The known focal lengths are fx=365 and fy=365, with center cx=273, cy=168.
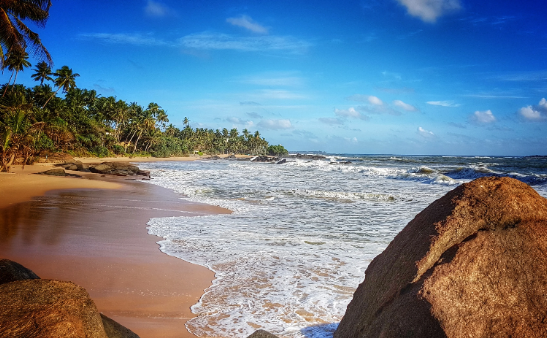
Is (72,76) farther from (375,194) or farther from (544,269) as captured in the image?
(544,269)

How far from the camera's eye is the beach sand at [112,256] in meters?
4.53

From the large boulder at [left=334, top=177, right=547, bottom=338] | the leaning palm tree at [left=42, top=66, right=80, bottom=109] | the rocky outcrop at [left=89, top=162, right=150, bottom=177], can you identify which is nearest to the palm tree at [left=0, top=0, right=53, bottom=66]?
the rocky outcrop at [left=89, top=162, right=150, bottom=177]

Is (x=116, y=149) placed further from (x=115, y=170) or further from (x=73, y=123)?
(x=115, y=170)

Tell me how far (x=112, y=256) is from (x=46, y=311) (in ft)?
17.0

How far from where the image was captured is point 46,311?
1.89m

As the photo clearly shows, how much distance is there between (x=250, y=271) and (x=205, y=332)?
7.16ft

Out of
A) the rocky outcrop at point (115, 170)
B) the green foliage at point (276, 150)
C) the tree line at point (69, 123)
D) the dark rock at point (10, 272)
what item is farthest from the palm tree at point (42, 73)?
the green foliage at point (276, 150)

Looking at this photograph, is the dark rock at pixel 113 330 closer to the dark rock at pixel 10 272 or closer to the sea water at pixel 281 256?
the dark rock at pixel 10 272

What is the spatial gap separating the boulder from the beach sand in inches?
76.1

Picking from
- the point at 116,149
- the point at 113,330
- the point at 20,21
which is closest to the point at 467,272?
the point at 113,330

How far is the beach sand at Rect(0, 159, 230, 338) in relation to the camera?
4.53 m

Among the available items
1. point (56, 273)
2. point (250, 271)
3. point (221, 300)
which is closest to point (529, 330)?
point (221, 300)

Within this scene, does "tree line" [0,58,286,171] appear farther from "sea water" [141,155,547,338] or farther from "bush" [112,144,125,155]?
"sea water" [141,155,547,338]

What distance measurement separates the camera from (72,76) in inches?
2251
